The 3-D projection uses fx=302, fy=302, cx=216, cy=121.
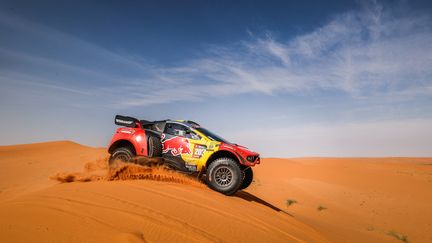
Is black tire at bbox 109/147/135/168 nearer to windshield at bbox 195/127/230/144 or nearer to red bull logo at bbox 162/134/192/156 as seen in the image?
red bull logo at bbox 162/134/192/156

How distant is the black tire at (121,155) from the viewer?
27.3 feet

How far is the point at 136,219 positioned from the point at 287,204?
38.8ft

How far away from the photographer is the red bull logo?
838cm

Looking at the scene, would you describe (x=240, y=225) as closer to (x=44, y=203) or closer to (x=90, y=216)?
(x=90, y=216)

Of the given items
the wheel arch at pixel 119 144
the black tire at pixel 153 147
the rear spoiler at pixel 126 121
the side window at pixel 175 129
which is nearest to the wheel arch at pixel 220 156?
the side window at pixel 175 129

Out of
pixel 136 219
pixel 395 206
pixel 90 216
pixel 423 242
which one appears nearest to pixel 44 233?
pixel 90 216

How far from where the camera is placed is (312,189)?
64.3 feet

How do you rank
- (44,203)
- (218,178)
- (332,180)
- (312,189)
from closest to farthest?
1. (44,203)
2. (218,178)
3. (312,189)
4. (332,180)

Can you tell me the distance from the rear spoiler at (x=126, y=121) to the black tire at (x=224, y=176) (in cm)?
281

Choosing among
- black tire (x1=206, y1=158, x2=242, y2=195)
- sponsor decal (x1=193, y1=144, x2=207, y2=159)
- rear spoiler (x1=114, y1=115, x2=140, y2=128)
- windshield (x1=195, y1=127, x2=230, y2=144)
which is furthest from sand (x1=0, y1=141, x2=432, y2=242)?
windshield (x1=195, y1=127, x2=230, y2=144)

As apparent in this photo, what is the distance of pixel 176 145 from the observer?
8.49m

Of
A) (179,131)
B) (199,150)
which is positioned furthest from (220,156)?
(179,131)

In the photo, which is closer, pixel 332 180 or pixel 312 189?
pixel 312 189

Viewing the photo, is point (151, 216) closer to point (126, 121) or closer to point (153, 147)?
point (153, 147)
